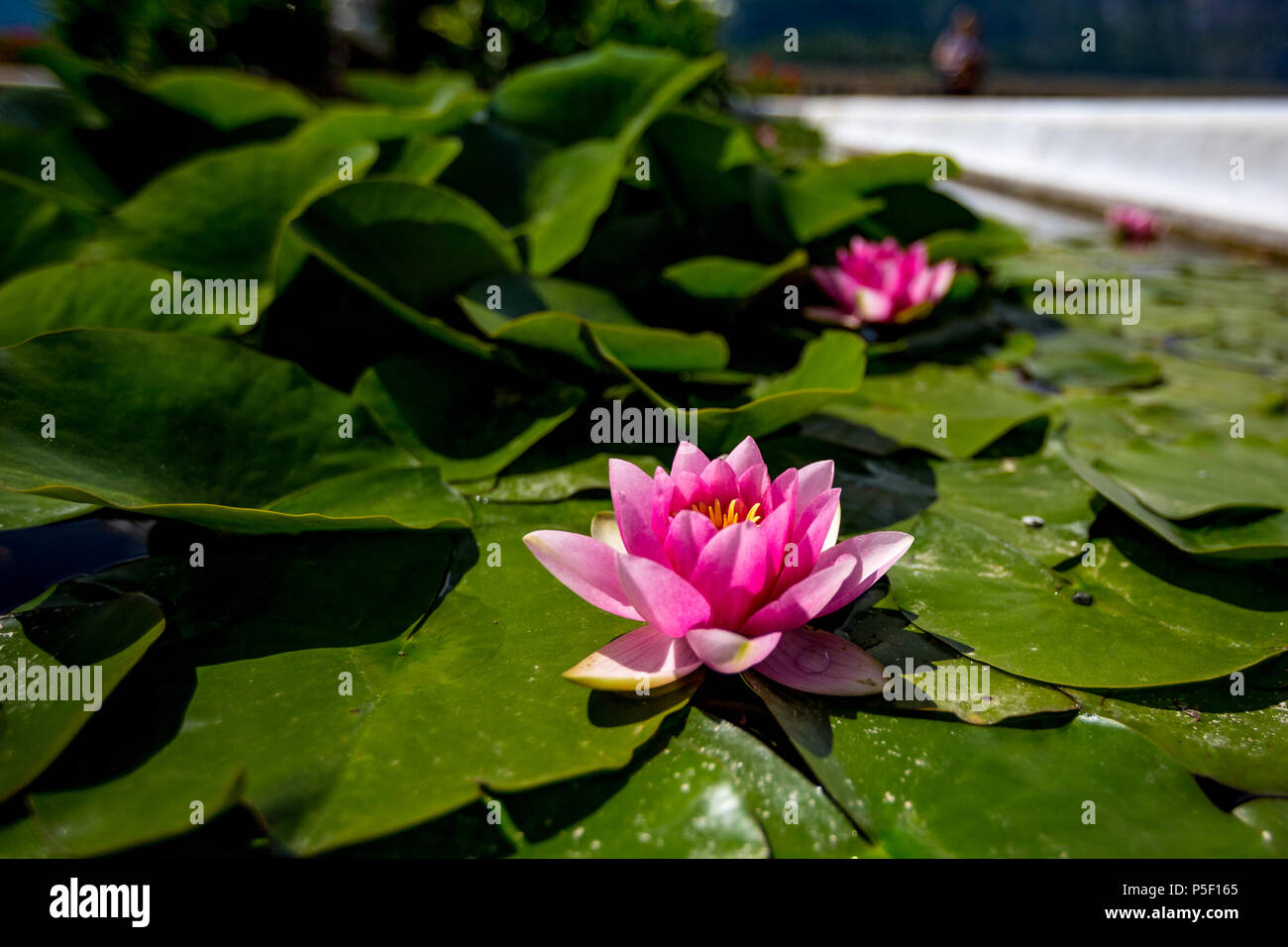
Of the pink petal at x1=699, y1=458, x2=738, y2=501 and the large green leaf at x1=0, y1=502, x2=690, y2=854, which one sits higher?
the pink petal at x1=699, y1=458, x2=738, y2=501

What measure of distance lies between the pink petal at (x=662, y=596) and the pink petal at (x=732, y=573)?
0.02 meters

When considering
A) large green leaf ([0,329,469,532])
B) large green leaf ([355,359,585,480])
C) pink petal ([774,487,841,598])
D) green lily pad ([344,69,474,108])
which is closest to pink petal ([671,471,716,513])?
pink petal ([774,487,841,598])

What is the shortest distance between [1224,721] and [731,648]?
560 millimetres

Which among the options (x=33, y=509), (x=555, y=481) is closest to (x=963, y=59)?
(x=555, y=481)

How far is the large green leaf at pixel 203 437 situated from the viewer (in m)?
0.98

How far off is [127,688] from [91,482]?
30 centimetres

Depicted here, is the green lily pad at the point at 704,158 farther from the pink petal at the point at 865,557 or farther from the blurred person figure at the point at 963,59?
the blurred person figure at the point at 963,59

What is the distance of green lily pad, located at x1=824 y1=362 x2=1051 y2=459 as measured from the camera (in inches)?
55.8

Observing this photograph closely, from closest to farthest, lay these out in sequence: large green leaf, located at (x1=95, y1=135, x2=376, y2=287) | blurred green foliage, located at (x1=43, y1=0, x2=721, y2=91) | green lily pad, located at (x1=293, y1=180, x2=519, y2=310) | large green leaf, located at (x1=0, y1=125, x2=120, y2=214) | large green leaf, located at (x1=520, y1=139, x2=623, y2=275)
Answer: green lily pad, located at (x1=293, y1=180, x2=519, y2=310)
large green leaf, located at (x1=95, y1=135, x2=376, y2=287)
large green leaf, located at (x1=520, y1=139, x2=623, y2=275)
large green leaf, located at (x1=0, y1=125, x2=120, y2=214)
blurred green foliage, located at (x1=43, y1=0, x2=721, y2=91)

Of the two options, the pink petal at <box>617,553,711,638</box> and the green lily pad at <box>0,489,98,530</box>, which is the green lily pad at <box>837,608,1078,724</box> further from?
the green lily pad at <box>0,489,98,530</box>

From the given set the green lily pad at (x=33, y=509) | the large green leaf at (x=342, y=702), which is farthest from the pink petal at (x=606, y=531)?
the green lily pad at (x=33, y=509)

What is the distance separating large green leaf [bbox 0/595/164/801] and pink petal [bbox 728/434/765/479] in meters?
0.67
